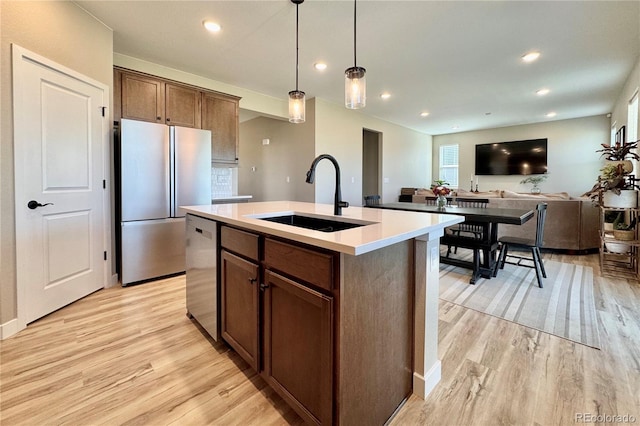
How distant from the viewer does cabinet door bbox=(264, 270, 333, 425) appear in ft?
3.54

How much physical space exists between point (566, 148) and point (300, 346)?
8.33 m

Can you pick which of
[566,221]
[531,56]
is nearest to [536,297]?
[566,221]

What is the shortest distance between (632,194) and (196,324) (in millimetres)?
4810

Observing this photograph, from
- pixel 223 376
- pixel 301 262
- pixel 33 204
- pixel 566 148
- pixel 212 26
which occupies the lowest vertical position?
pixel 223 376

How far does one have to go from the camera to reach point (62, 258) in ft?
8.07

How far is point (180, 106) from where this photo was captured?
3.59 meters

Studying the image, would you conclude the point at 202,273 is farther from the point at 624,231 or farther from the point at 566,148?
the point at 566,148

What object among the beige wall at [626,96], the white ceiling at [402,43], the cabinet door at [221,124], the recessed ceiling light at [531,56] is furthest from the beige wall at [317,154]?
the beige wall at [626,96]

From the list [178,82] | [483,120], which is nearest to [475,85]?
[483,120]

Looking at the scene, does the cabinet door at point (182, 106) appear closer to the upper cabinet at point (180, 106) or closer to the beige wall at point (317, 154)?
the upper cabinet at point (180, 106)

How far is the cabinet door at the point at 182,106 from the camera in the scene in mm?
3498

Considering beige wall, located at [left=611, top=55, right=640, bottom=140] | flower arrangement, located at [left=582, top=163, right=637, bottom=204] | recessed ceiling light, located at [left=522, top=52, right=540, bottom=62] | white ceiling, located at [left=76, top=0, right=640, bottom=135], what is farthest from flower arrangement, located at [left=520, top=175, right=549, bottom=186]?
recessed ceiling light, located at [left=522, top=52, right=540, bottom=62]

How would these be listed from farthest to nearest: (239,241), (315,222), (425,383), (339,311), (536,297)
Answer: (536,297) < (315,222) < (239,241) < (425,383) < (339,311)

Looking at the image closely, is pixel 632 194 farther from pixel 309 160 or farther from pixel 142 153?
pixel 142 153
